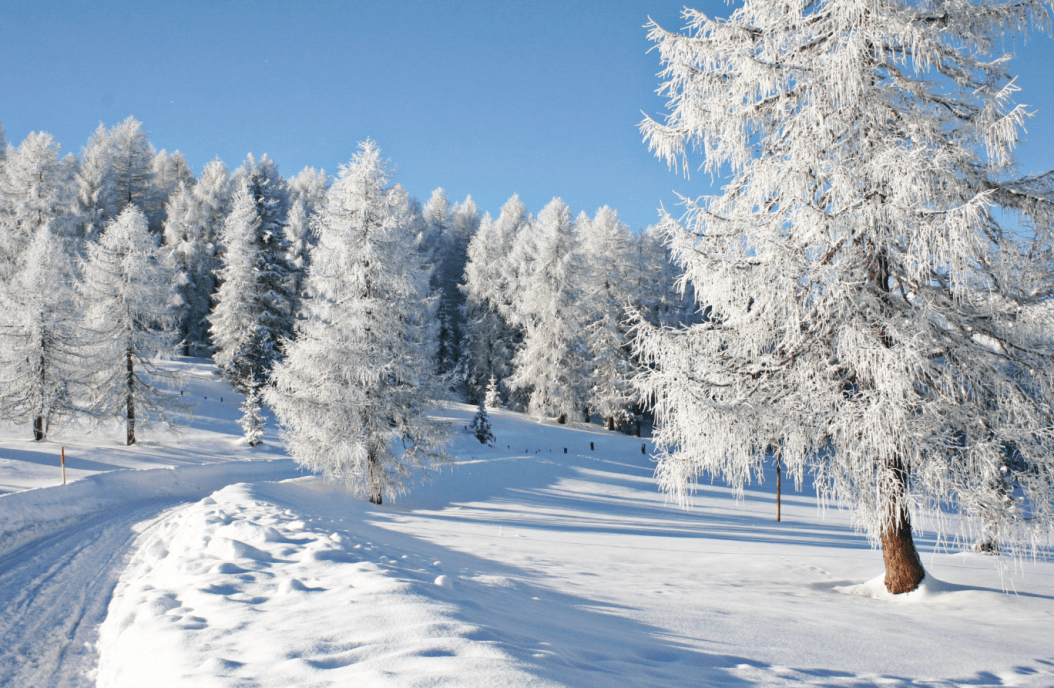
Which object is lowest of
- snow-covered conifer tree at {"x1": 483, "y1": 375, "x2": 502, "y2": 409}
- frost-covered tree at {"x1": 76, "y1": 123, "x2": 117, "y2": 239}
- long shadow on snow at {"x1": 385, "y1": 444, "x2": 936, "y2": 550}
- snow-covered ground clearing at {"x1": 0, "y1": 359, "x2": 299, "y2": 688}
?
long shadow on snow at {"x1": 385, "y1": 444, "x2": 936, "y2": 550}

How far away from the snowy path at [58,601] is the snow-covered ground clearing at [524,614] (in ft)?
0.76

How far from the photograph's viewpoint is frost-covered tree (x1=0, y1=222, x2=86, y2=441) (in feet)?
76.6

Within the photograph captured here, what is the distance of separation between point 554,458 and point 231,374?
1980 cm

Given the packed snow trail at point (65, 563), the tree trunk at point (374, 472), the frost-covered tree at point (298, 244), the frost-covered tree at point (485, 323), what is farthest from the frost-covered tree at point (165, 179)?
the tree trunk at point (374, 472)

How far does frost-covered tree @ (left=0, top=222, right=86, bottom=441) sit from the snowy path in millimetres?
17069

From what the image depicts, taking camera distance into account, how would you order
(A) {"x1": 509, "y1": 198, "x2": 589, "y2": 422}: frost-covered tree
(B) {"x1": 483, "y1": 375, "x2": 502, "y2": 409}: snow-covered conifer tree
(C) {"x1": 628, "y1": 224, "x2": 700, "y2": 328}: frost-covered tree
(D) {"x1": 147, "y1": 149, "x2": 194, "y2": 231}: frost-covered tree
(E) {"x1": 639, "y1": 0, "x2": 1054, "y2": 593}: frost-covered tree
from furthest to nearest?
1. (D) {"x1": 147, "y1": 149, "x2": 194, "y2": 231}: frost-covered tree
2. (C) {"x1": 628, "y1": 224, "x2": 700, "y2": 328}: frost-covered tree
3. (B) {"x1": 483, "y1": 375, "x2": 502, "y2": 409}: snow-covered conifer tree
4. (A) {"x1": 509, "y1": 198, "x2": 589, "y2": 422}: frost-covered tree
5. (E) {"x1": 639, "y1": 0, "x2": 1054, "y2": 593}: frost-covered tree

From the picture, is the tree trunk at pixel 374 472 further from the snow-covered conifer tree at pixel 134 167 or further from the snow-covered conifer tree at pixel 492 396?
the snow-covered conifer tree at pixel 134 167

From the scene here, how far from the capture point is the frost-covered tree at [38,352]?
76.6 ft

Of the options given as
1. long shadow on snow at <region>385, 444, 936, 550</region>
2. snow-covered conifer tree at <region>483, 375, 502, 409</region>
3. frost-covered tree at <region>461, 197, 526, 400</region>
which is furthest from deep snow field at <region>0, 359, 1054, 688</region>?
frost-covered tree at <region>461, 197, 526, 400</region>

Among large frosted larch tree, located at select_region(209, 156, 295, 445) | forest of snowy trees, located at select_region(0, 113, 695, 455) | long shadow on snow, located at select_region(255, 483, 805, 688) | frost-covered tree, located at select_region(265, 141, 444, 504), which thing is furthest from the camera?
large frosted larch tree, located at select_region(209, 156, 295, 445)

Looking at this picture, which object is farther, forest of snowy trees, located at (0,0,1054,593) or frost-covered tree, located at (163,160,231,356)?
frost-covered tree, located at (163,160,231,356)

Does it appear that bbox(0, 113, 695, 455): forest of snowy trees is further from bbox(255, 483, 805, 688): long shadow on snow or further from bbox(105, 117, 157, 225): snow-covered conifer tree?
bbox(255, 483, 805, 688): long shadow on snow

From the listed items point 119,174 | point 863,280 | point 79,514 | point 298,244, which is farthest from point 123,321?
point 119,174

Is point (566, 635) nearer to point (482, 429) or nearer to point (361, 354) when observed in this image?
point (361, 354)
